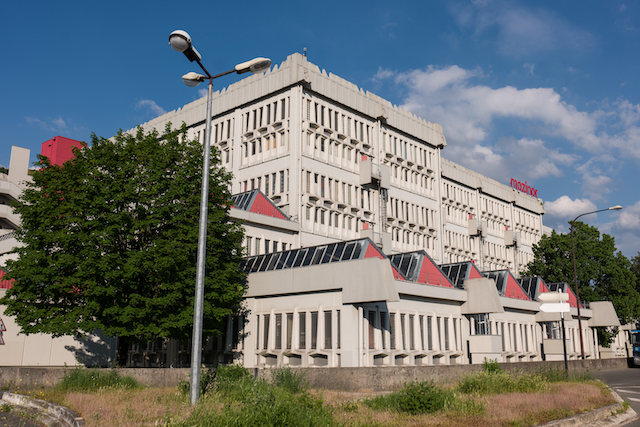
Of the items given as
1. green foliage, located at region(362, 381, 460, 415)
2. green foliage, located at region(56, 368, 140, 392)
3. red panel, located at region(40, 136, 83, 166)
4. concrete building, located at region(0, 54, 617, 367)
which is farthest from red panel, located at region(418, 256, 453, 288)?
red panel, located at region(40, 136, 83, 166)

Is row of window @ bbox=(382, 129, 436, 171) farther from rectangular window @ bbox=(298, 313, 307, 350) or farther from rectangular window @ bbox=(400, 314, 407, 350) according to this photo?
rectangular window @ bbox=(298, 313, 307, 350)

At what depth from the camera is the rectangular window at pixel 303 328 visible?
29.4 meters

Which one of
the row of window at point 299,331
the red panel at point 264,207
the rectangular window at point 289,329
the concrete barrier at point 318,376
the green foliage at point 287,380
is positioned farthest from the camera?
the red panel at point 264,207

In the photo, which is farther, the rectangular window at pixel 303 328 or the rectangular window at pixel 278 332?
the rectangular window at pixel 278 332

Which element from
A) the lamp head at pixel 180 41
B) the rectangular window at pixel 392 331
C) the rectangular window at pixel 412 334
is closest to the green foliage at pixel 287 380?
the lamp head at pixel 180 41

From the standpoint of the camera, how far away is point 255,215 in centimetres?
4069

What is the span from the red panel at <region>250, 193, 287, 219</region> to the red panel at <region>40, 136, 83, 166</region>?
39070 millimetres

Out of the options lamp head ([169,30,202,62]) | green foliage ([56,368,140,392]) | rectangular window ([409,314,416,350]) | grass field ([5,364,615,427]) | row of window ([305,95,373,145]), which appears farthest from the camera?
row of window ([305,95,373,145])

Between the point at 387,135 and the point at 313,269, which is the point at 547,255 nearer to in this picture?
the point at 387,135

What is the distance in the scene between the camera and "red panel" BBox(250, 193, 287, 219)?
42.2 metres

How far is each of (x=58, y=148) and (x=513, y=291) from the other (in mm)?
59341

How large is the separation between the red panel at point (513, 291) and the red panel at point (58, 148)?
55923 millimetres

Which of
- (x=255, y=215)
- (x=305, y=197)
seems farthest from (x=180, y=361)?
(x=305, y=197)

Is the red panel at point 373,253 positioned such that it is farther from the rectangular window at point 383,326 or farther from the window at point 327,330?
the window at point 327,330
